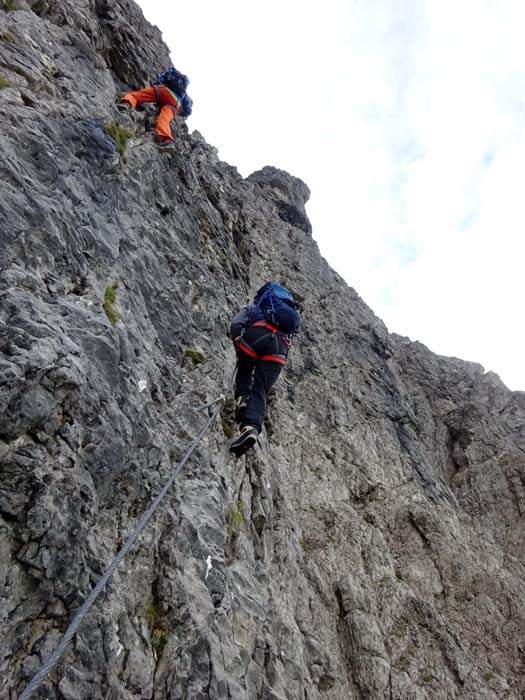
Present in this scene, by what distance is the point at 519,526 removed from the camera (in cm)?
1644

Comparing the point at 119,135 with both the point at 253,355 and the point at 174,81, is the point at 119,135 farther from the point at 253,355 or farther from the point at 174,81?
the point at 253,355

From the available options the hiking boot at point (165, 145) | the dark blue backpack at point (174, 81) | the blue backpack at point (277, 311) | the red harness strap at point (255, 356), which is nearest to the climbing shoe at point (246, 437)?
the red harness strap at point (255, 356)

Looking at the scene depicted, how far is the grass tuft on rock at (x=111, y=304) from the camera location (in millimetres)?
6637

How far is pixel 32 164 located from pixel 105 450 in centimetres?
426

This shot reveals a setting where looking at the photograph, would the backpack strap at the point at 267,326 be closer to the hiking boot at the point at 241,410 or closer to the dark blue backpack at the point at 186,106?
the hiking boot at the point at 241,410

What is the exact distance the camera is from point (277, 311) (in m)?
8.95

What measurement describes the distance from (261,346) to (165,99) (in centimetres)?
798

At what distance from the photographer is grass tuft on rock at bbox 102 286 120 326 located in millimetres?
6637

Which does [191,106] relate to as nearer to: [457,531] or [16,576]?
[16,576]

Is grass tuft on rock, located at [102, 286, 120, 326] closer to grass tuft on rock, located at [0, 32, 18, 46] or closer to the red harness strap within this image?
the red harness strap

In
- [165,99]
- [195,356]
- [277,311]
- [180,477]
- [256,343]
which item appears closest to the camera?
[180,477]

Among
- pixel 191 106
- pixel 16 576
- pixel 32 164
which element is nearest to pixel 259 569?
pixel 16 576

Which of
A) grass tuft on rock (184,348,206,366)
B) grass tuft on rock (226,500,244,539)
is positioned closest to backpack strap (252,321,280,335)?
grass tuft on rock (184,348,206,366)

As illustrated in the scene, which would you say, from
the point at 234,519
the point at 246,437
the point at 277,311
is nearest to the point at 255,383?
the point at 246,437
